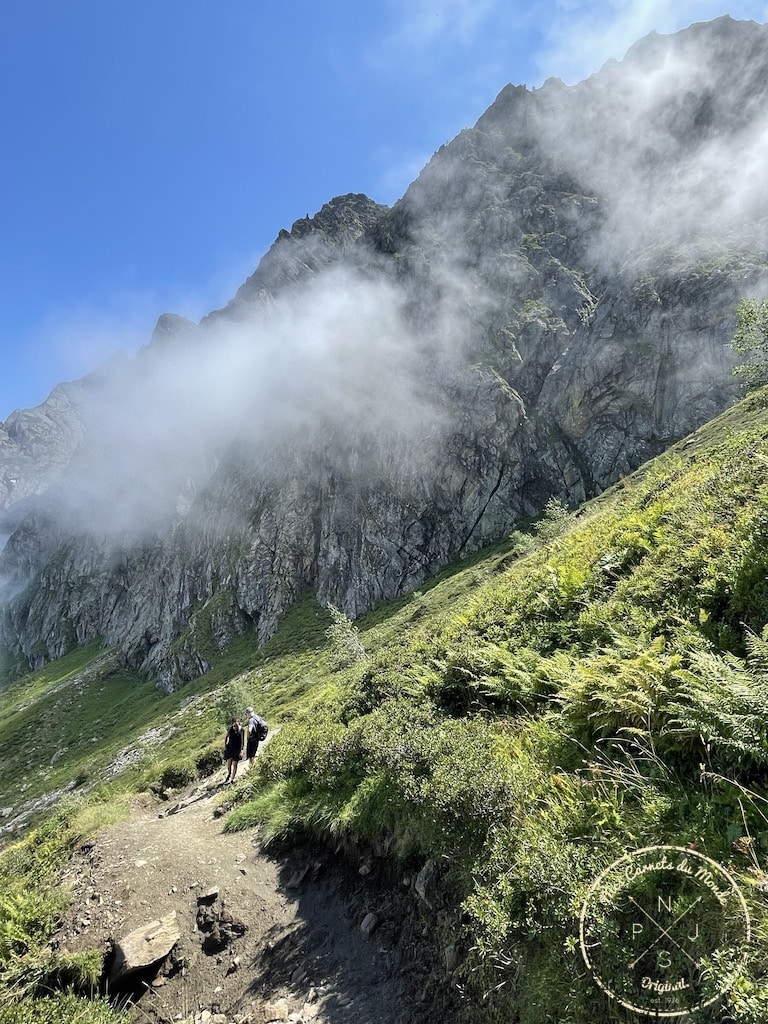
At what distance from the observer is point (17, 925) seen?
25.6ft

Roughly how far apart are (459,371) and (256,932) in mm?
137151

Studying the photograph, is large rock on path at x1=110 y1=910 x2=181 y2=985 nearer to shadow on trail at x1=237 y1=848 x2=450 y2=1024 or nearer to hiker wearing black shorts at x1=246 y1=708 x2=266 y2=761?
shadow on trail at x1=237 y1=848 x2=450 y2=1024

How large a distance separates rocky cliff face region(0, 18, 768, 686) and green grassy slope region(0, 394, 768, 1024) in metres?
95.9

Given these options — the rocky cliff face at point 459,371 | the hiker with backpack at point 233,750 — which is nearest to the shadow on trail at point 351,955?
the hiker with backpack at point 233,750

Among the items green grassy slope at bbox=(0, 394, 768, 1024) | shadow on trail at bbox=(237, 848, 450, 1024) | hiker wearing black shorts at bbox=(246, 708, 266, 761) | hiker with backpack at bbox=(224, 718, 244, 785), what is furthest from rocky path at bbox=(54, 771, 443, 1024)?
hiker wearing black shorts at bbox=(246, 708, 266, 761)

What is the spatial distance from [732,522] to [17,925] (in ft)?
49.7

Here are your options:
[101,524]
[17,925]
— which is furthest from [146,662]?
[17,925]

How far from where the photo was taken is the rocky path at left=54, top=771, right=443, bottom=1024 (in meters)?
5.97

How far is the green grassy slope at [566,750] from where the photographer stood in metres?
4.27

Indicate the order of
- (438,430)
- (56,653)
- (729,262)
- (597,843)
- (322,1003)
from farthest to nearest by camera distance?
(56,653) → (438,430) → (729,262) → (322,1003) → (597,843)

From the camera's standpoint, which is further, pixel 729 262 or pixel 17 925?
pixel 729 262

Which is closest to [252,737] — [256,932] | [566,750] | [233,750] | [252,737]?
[252,737]

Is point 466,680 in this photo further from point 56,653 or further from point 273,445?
point 56,653

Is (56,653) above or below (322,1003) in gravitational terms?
above
